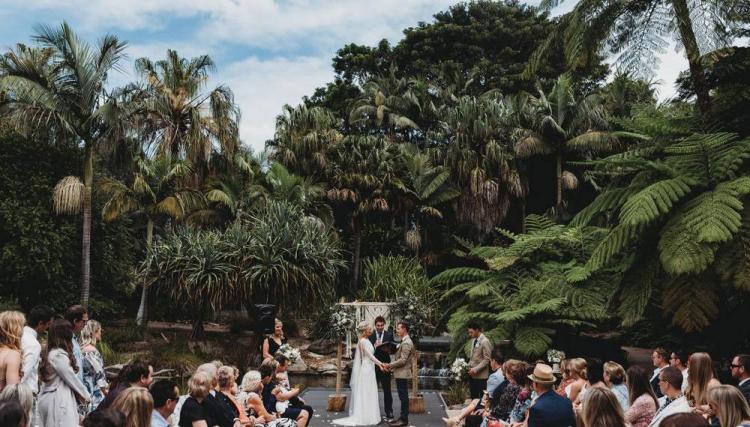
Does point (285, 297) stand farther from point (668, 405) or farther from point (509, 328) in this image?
point (668, 405)

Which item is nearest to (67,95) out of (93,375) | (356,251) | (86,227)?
(86,227)

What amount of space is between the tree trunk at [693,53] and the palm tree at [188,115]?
16.6 metres

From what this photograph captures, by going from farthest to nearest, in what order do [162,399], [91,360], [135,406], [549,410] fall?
[91,360] → [549,410] → [162,399] → [135,406]

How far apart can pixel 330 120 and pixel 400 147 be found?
3.29 meters

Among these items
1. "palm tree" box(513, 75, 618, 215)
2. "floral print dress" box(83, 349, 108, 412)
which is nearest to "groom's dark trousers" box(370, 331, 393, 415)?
"floral print dress" box(83, 349, 108, 412)

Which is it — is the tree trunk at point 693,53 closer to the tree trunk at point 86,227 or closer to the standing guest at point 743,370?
the standing guest at point 743,370

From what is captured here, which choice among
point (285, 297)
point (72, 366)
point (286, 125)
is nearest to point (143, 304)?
point (285, 297)

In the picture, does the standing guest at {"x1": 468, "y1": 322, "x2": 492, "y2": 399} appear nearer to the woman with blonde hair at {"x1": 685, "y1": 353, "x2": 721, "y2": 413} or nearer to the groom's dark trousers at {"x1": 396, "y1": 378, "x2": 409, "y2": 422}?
the groom's dark trousers at {"x1": 396, "y1": 378, "x2": 409, "y2": 422}

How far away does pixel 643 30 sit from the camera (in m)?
9.95

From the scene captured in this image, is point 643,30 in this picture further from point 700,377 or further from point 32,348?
point 32,348

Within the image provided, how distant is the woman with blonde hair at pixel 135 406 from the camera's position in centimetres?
381

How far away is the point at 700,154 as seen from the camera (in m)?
7.91

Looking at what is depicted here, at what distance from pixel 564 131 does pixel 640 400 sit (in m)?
21.0

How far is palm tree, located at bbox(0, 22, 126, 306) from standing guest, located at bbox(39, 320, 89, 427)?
14.1m
